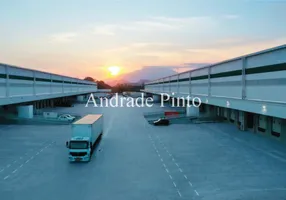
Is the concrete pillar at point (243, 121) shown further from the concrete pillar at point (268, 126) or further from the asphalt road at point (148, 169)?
the concrete pillar at point (268, 126)

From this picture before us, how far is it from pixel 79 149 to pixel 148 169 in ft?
16.2

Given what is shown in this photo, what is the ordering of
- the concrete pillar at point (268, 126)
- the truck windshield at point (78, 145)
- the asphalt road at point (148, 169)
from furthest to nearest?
the concrete pillar at point (268, 126) < the truck windshield at point (78, 145) < the asphalt road at point (148, 169)

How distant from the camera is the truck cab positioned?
734 inches

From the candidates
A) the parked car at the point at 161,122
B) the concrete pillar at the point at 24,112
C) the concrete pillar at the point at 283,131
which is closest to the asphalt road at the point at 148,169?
the concrete pillar at the point at 283,131

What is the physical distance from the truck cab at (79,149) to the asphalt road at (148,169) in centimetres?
50

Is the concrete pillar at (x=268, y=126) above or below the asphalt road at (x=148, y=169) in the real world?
above

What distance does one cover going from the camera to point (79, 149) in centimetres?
1894

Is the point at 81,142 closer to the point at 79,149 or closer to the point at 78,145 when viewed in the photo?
the point at 78,145

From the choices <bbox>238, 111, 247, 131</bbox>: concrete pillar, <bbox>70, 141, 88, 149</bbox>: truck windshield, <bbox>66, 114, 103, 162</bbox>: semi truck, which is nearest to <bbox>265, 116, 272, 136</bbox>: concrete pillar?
<bbox>238, 111, 247, 131</bbox>: concrete pillar

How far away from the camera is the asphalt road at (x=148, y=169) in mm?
13242

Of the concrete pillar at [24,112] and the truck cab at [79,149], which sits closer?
the truck cab at [79,149]

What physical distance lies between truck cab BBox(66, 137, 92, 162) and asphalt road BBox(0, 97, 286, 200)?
19.8 inches

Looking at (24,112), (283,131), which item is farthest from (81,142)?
(24,112)

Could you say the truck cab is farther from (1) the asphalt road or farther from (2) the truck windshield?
(1) the asphalt road
